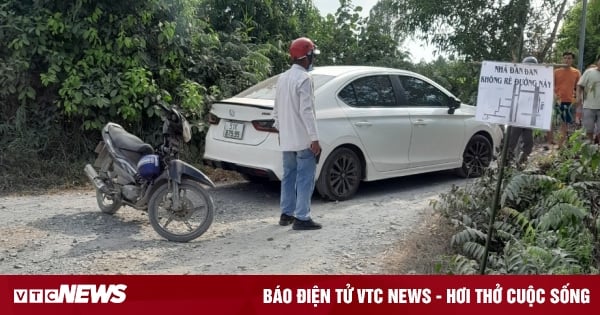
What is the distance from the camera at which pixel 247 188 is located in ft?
26.2

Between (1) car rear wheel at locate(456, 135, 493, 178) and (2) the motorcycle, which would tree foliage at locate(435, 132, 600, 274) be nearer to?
(2) the motorcycle

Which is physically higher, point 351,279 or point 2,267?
point 351,279

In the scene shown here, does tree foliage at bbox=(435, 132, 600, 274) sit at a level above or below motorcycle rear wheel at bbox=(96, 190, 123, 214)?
above

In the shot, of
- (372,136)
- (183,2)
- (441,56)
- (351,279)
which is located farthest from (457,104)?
(441,56)

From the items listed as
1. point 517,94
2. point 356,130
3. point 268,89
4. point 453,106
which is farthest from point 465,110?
point 517,94

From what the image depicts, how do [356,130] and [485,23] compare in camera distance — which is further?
[485,23]

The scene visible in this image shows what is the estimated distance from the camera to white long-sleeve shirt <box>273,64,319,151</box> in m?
5.97

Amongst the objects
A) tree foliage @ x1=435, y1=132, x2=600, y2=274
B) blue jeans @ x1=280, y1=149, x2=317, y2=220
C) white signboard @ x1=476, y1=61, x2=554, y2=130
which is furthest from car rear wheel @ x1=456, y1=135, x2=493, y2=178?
white signboard @ x1=476, y1=61, x2=554, y2=130

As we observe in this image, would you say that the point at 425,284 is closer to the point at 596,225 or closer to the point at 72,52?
the point at 596,225

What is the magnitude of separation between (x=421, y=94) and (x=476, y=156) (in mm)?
1306

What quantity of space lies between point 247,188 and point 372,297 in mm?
4266

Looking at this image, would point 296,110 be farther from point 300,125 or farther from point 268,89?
point 268,89

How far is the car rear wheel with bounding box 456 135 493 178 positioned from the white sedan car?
0.12 meters

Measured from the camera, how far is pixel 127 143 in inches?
245
